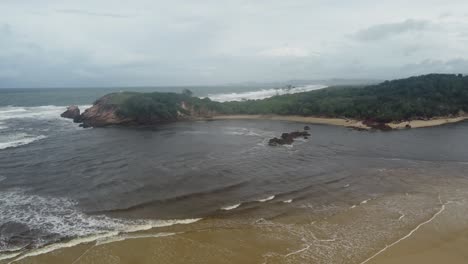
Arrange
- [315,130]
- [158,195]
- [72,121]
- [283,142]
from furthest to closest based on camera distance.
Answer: [72,121], [315,130], [283,142], [158,195]

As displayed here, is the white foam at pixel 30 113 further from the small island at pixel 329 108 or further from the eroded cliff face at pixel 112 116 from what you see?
the eroded cliff face at pixel 112 116

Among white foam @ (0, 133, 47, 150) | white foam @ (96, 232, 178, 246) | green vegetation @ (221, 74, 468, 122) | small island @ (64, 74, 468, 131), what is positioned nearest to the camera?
white foam @ (96, 232, 178, 246)

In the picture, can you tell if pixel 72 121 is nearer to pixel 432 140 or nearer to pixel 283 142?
pixel 283 142

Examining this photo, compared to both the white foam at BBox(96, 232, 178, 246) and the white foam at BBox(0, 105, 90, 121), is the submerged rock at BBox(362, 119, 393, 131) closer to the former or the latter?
the white foam at BBox(96, 232, 178, 246)

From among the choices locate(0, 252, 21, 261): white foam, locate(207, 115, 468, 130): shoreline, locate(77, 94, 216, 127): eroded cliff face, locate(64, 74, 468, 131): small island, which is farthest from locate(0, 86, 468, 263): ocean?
locate(77, 94, 216, 127): eroded cliff face

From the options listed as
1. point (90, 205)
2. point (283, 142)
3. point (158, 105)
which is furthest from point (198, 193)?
point (158, 105)

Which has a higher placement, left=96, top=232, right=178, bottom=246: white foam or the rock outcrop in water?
the rock outcrop in water

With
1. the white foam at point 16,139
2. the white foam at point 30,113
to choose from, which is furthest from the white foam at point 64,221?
the white foam at point 30,113
